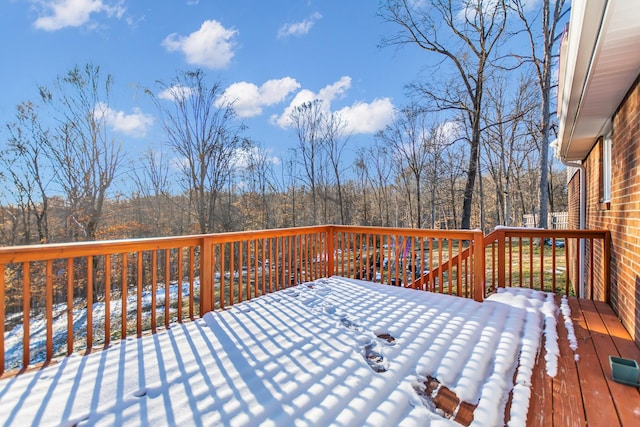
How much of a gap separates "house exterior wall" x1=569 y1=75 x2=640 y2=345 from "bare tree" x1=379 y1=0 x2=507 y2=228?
6.29 m


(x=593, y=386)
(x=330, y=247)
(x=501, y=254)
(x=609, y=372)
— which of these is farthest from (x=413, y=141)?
(x=593, y=386)

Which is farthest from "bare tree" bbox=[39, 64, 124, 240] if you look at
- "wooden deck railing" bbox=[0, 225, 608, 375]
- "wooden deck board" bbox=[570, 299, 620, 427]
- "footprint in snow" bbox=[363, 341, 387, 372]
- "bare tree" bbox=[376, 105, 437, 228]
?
"bare tree" bbox=[376, 105, 437, 228]

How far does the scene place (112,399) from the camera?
1733mm

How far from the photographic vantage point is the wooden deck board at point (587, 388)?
154cm

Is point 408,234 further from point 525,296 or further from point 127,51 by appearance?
point 127,51

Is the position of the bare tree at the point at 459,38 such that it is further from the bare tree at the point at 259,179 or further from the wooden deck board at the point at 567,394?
the bare tree at the point at 259,179

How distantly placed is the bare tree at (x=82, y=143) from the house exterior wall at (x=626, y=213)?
1276 cm

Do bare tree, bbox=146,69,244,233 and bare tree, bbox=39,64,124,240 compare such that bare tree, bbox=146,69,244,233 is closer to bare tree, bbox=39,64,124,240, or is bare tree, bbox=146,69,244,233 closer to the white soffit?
bare tree, bbox=39,64,124,240

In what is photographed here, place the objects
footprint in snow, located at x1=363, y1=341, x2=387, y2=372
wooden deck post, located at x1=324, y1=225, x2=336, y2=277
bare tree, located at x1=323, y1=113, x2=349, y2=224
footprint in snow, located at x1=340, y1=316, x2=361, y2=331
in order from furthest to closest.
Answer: bare tree, located at x1=323, y1=113, x2=349, y2=224 < wooden deck post, located at x1=324, y1=225, x2=336, y2=277 < footprint in snow, located at x1=340, y1=316, x2=361, y2=331 < footprint in snow, located at x1=363, y1=341, x2=387, y2=372

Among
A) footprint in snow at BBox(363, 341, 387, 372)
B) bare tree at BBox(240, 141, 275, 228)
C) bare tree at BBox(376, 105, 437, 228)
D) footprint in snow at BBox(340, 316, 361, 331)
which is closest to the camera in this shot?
footprint in snow at BBox(363, 341, 387, 372)

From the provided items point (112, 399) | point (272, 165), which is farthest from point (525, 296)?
point (272, 165)

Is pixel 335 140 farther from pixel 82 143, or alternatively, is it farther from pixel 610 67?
pixel 610 67

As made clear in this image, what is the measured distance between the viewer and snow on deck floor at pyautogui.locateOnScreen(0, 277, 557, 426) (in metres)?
1.59

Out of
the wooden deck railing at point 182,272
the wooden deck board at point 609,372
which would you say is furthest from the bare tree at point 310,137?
the wooden deck board at point 609,372
